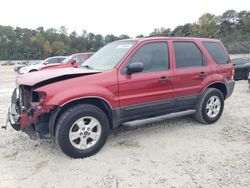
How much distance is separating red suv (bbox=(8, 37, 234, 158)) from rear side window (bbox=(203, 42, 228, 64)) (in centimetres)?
2

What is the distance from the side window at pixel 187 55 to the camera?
17.4ft

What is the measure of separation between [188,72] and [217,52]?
3.93 ft

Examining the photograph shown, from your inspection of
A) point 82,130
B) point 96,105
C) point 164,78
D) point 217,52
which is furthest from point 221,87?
point 82,130

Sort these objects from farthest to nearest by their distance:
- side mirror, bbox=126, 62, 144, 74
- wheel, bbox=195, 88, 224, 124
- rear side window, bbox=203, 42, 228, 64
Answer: rear side window, bbox=203, 42, 228, 64
wheel, bbox=195, 88, 224, 124
side mirror, bbox=126, 62, 144, 74

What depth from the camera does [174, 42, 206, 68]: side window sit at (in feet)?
17.4

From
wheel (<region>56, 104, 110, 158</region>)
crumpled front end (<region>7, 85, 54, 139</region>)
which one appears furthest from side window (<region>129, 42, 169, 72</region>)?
crumpled front end (<region>7, 85, 54, 139</region>)

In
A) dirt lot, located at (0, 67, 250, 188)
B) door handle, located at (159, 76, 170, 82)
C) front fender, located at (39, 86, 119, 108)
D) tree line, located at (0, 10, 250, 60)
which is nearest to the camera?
dirt lot, located at (0, 67, 250, 188)

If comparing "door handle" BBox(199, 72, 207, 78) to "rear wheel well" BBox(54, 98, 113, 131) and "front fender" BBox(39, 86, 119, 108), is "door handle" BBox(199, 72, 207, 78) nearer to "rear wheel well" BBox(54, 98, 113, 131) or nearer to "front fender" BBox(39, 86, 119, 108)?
"front fender" BBox(39, 86, 119, 108)

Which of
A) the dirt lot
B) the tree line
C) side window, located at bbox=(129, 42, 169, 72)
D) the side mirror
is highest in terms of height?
the tree line

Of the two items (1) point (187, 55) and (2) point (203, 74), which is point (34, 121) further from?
(2) point (203, 74)

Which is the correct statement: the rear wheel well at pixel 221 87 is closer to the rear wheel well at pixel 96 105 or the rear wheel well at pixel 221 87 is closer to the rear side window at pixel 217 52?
the rear side window at pixel 217 52

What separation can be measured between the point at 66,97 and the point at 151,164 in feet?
5.26

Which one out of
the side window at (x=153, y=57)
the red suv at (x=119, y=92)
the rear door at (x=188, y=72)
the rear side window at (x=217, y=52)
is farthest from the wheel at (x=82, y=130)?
the rear side window at (x=217, y=52)

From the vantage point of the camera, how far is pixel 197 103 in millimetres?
5695
